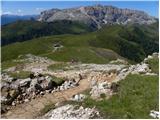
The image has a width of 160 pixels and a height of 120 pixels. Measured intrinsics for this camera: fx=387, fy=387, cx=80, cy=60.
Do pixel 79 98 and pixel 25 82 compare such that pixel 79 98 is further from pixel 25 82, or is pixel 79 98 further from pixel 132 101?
pixel 25 82

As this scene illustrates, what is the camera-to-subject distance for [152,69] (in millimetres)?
35656

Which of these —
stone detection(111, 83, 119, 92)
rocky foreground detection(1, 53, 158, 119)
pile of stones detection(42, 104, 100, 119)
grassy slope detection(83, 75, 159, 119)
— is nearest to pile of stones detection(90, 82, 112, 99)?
rocky foreground detection(1, 53, 158, 119)

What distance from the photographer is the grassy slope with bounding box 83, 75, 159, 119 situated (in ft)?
86.1

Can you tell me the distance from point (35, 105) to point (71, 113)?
5.94 m

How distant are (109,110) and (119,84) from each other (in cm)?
602

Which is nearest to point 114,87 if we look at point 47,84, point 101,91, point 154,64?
point 101,91

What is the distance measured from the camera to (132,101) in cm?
2834

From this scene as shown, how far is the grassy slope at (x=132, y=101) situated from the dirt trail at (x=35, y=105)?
4.34 m

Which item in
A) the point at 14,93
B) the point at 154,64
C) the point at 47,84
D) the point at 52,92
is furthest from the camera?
the point at 47,84

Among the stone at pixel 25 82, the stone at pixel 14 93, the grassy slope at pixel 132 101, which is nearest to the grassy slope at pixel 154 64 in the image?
the grassy slope at pixel 132 101

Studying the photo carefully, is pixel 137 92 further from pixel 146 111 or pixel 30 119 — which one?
pixel 30 119

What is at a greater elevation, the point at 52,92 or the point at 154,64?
the point at 154,64

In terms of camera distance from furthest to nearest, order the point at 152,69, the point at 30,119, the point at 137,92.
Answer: the point at 152,69
the point at 137,92
the point at 30,119

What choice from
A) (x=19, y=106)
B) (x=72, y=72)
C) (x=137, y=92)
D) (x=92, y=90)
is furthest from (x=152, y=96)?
(x=72, y=72)
